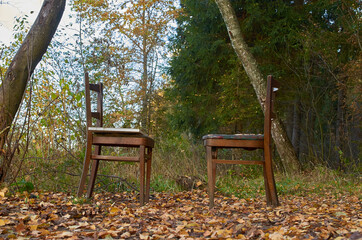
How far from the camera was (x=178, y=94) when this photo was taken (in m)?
10.2

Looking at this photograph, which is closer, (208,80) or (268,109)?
(268,109)

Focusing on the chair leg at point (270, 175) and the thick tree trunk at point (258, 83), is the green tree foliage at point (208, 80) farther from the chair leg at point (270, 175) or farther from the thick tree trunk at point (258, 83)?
the chair leg at point (270, 175)

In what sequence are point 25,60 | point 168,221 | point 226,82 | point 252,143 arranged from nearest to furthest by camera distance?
point 168,221, point 252,143, point 25,60, point 226,82

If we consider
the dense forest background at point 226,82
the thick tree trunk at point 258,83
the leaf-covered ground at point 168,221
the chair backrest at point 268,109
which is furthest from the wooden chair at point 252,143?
the thick tree trunk at point 258,83

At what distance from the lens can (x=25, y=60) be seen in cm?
452

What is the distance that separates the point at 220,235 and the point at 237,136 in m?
1.37

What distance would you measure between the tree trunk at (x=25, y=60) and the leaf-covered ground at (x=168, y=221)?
40.7 inches

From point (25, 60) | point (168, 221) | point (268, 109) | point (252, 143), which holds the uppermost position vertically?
point (25, 60)

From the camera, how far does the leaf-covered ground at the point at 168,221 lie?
7.98 ft

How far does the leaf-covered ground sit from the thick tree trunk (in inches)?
119

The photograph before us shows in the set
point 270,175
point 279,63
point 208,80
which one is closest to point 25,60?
point 270,175

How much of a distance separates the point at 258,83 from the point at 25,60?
4207 millimetres

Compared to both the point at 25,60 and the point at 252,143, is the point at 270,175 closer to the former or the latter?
the point at 252,143

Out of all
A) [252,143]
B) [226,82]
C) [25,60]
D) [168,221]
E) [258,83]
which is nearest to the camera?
[168,221]
